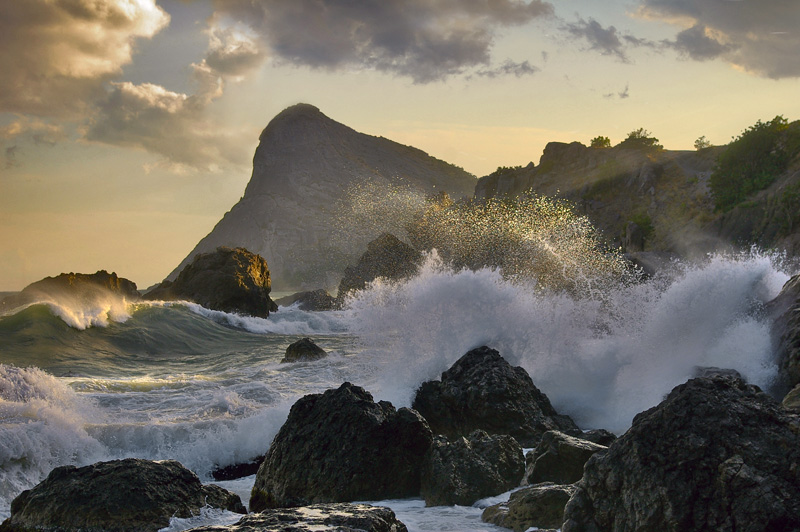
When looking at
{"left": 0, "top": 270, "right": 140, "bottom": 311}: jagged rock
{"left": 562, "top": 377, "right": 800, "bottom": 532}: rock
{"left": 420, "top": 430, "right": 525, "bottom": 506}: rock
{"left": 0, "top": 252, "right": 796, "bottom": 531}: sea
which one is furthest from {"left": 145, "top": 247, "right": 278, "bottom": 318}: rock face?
{"left": 562, "top": 377, "right": 800, "bottom": 532}: rock

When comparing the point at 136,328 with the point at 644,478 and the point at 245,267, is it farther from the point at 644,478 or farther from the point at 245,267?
the point at 644,478

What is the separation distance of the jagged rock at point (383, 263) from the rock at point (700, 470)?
158 feet

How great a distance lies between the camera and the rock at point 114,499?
16.5ft

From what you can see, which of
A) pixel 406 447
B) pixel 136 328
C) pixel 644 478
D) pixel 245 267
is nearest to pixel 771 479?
pixel 644 478

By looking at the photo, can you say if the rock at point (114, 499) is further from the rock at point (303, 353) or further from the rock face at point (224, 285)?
the rock face at point (224, 285)

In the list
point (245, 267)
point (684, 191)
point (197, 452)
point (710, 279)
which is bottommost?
point (197, 452)

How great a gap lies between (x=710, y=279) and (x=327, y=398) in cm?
721

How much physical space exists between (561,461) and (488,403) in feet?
8.23

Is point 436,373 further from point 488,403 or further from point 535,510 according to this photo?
point 535,510

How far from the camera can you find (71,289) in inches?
988

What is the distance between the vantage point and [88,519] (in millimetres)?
5012

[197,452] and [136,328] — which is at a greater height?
[136,328]

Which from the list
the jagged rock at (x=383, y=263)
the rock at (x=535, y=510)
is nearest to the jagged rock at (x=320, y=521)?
the rock at (x=535, y=510)

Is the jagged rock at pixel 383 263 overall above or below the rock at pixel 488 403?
above
